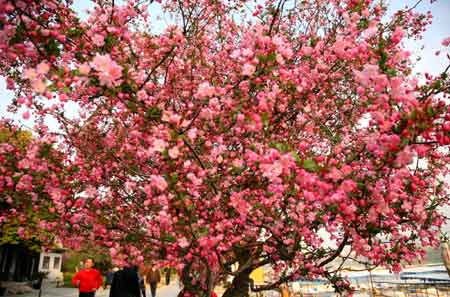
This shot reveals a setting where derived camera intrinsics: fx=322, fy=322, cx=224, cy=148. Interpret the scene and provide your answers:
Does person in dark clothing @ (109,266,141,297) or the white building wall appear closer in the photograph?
person in dark clothing @ (109,266,141,297)

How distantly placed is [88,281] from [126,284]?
1.18 m

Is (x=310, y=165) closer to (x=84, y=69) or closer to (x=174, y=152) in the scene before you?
(x=174, y=152)

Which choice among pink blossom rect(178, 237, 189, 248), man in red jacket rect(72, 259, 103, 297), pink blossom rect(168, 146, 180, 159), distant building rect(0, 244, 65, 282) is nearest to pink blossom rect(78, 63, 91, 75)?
pink blossom rect(168, 146, 180, 159)

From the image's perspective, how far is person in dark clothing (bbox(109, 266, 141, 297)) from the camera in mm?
6246

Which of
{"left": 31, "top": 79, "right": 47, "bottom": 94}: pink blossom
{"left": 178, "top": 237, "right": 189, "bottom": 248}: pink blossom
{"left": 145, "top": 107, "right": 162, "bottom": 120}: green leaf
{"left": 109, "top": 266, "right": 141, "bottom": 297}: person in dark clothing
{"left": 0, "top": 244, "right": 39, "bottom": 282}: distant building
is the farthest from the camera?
{"left": 0, "top": 244, "right": 39, "bottom": 282}: distant building

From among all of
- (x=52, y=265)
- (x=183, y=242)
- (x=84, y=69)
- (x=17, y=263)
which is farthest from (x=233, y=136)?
(x=52, y=265)

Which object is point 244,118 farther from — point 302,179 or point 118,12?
point 118,12

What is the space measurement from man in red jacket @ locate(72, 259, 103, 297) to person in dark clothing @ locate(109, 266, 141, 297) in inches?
32.9

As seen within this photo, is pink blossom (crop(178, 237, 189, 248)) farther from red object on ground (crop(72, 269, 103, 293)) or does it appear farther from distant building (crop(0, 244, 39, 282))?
distant building (crop(0, 244, 39, 282))

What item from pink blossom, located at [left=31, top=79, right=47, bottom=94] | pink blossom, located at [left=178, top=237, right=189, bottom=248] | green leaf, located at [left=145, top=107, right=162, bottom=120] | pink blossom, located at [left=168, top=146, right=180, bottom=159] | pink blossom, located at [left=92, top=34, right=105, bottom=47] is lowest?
pink blossom, located at [left=178, top=237, right=189, bottom=248]

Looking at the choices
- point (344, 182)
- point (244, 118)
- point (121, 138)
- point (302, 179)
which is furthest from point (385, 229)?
point (121, 138)

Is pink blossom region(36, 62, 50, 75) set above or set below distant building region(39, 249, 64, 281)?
above

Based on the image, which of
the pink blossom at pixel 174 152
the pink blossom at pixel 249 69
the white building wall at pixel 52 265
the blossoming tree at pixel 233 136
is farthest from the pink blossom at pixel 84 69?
the white building wall at pixel 52 265

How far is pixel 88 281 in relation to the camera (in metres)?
6.86
